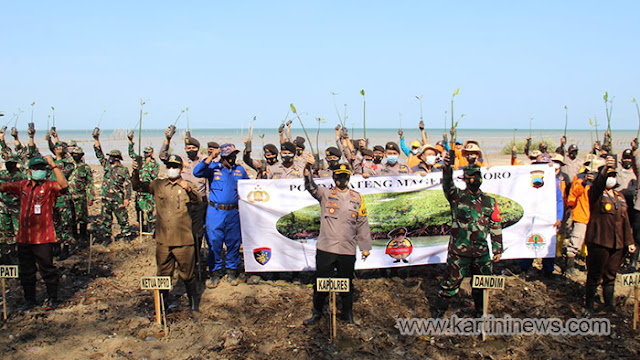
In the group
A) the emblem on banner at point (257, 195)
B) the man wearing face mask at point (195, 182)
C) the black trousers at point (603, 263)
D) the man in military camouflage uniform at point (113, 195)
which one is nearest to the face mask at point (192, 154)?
the man wearing face mask at point (195, 182)

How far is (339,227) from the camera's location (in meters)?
5.86

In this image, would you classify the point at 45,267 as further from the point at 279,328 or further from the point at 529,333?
the point at 529,333

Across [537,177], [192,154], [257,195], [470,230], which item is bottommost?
[470,230]

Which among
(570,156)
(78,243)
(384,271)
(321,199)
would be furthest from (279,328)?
(570,156)

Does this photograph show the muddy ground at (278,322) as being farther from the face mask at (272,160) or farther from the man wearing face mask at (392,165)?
the face mask at (272,160)

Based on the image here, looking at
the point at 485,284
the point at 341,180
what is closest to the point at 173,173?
the point at 341,180

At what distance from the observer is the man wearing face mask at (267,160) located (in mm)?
8259

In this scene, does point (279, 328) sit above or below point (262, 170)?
below

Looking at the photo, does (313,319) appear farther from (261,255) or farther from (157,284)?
(157,284)

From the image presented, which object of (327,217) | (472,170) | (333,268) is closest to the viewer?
(472,170)

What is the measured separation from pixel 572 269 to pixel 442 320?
10.9ft

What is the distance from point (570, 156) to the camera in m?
9.65

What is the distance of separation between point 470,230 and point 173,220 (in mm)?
4036

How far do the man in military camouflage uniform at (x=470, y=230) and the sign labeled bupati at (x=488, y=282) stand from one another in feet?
0.65
